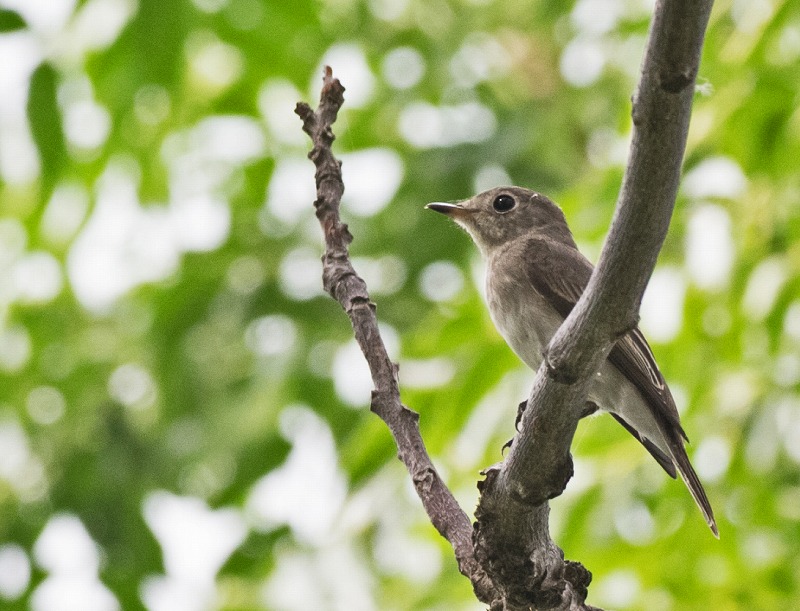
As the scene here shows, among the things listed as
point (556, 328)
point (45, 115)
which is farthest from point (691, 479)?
point (45, 115)

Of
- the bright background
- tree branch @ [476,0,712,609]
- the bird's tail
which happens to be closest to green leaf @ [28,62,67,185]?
the bright background

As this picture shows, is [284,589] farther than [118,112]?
Yes

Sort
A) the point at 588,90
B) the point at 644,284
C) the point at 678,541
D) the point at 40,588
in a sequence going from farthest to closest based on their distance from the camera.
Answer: the point at 588,90 → the point at 40,588 → the point at 678,541 → the point at 644,284

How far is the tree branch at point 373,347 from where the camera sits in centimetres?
271

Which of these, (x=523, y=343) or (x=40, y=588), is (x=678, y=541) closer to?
(x=523, y=343)

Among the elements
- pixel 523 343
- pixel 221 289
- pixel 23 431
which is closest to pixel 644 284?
pixel 523 343

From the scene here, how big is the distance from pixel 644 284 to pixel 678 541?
2.84 m

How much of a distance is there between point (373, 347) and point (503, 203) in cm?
258

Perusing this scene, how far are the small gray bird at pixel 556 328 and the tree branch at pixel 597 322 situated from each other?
1.09 m

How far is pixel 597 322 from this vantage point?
2.20 meters

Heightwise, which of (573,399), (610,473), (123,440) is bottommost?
(573,399)

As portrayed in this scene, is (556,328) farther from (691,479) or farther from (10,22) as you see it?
(10,22)

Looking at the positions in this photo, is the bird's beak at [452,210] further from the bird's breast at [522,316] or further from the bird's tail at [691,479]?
the bird's tail at [691,479]

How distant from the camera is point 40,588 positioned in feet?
20.2
